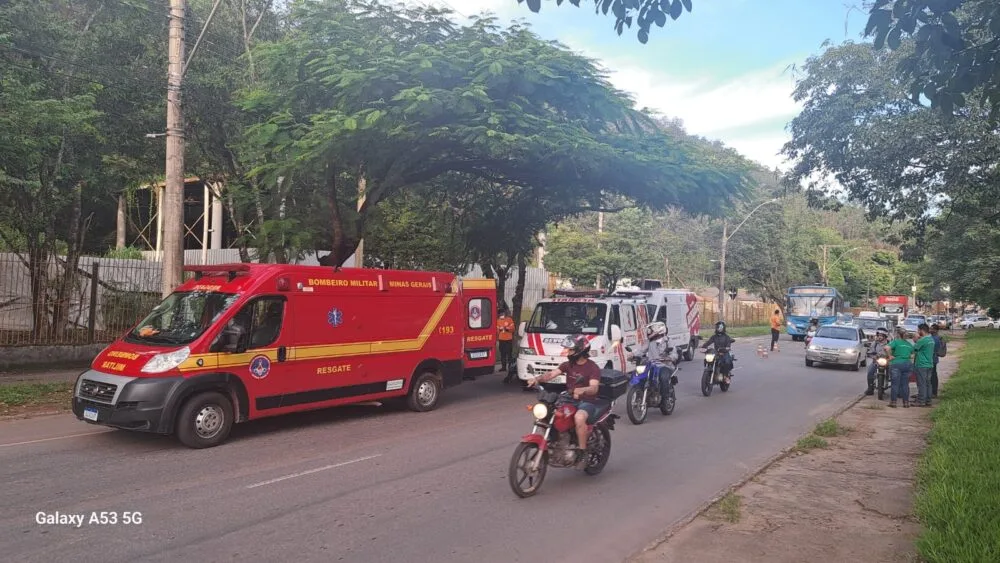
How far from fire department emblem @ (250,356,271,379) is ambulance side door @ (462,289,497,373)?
484 centimetres

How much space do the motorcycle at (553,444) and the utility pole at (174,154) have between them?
7.81 meters

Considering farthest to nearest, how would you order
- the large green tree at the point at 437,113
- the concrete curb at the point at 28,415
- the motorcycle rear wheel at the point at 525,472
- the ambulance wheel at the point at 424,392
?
the large green tree at the point at 437,113 → the ambulance wheel at the point at 424,392 → the concrete curb at the point at 28,415 → the motorcycle rear wheel at the point at 525,472

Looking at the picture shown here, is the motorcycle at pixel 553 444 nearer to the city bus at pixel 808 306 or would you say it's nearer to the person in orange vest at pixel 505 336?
the person in orange vest at pixel 505 336

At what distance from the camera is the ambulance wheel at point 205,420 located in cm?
805

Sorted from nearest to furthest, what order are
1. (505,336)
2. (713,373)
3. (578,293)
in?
1. (578,293)
2. (713,373)
3. (505,336)

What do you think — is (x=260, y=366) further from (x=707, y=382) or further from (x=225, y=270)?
(x=707, y=382)

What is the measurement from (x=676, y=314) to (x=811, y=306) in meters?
17.8

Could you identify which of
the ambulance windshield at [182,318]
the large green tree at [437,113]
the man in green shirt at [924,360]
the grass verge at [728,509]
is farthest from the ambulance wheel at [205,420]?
the man in green shirt at [924,360]

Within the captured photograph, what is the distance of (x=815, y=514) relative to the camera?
241 inches

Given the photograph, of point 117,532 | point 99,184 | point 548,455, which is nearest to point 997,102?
point 548,455

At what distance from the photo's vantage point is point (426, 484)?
682 centimetres

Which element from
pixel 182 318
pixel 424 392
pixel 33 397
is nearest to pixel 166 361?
pixel 182 318

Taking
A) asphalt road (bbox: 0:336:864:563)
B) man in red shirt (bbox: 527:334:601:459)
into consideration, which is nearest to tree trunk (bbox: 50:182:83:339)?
asphalt road (bbox: 0:336:864:563)

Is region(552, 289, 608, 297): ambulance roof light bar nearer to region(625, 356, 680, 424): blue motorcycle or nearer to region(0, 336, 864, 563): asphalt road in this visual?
region(625, 356, 680, 424): blue motorcycle
